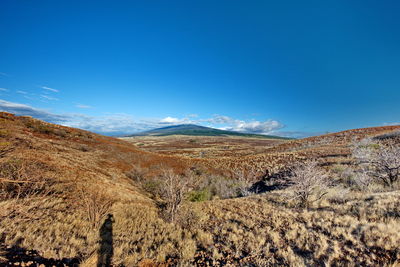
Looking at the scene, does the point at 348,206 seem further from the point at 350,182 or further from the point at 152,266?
the point at 152,266

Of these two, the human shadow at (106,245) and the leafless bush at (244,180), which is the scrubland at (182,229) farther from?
the leafless bush at (244,180)

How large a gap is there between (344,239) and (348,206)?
3.61 metres

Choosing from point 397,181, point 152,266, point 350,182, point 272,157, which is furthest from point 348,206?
point 272,157

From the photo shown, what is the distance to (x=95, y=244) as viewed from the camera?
16.8 feet

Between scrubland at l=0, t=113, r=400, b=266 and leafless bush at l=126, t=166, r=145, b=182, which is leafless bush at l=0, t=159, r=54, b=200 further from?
leafless bush at l=126, t=166, r=145, b=182

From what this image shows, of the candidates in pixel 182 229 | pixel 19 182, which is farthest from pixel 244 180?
pixel 19 182

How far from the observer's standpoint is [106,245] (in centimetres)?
522

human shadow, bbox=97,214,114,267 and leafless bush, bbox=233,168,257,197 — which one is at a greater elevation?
human shadow, bbox=97,214,114,267

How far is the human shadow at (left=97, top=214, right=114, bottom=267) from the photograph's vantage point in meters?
4.43

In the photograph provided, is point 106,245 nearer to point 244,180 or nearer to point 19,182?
point 19,182

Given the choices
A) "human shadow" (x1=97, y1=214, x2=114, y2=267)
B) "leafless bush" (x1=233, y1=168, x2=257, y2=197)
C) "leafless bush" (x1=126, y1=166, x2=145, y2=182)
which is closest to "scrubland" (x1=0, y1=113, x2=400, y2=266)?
"human shadow" (x1=97, y1=214, x2=114, y2=267)

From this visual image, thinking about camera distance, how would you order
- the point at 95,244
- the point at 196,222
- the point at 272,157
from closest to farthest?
the point at 95,244
the point at 196,222
the point at 272,157

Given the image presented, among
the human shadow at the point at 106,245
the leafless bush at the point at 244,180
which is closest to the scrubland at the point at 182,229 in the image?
the human shadow at the point at 106,245

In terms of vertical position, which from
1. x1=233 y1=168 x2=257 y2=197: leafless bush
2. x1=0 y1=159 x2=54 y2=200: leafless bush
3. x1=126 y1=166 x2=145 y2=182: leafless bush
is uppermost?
x1=0 y1=159 x2=54 y2=200: leafless bush
